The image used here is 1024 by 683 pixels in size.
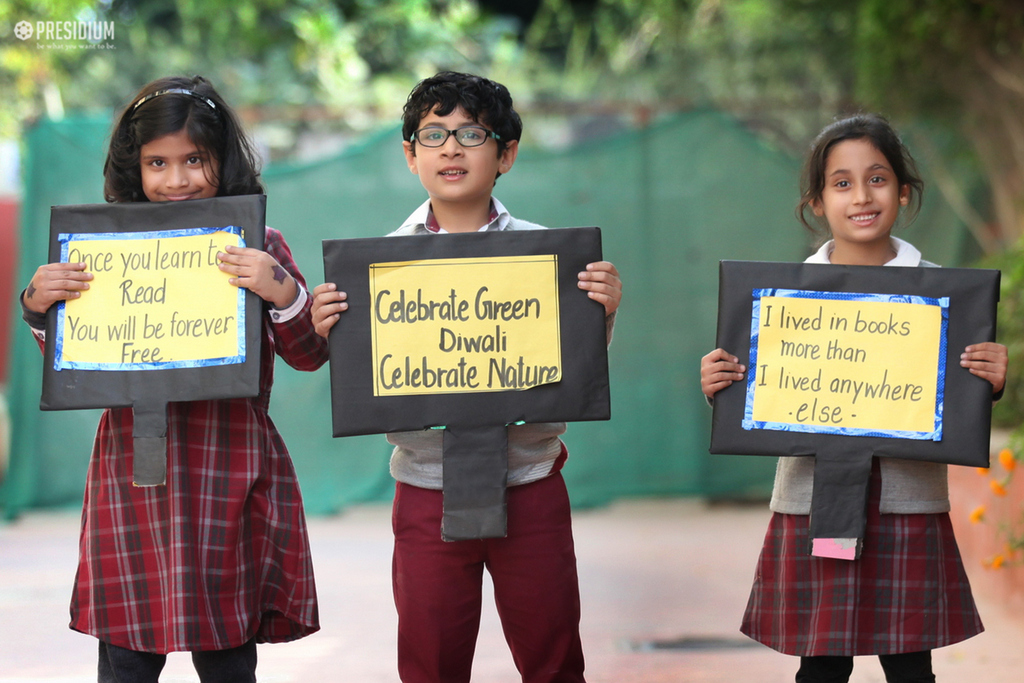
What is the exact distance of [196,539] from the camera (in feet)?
6.64

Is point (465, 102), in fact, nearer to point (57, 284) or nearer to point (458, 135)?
point (458, 135)

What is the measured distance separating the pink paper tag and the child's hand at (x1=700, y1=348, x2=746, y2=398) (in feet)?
1.21

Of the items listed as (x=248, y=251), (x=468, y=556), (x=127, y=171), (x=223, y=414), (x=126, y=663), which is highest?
(x=127, y=171)

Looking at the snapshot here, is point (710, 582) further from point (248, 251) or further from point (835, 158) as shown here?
point (248, 251)

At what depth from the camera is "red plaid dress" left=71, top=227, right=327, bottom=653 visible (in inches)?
79.2

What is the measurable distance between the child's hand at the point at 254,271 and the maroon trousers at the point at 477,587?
19.5 inches

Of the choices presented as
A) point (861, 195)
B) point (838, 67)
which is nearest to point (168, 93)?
point (861, 195)

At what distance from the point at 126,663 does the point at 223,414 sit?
1.80 ft

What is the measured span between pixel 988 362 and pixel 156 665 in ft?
6.03

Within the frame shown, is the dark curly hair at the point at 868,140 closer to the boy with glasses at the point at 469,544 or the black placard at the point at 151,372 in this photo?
the boy with glasses at the point at 469,544

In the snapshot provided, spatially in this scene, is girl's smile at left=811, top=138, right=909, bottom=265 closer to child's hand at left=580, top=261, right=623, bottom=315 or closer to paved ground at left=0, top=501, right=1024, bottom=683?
child's hand at left=580, top=261, right=623, bottom=315

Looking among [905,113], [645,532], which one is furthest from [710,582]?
[905,113]

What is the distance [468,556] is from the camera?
2.06 m

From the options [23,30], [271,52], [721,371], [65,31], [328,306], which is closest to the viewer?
[328,306]
